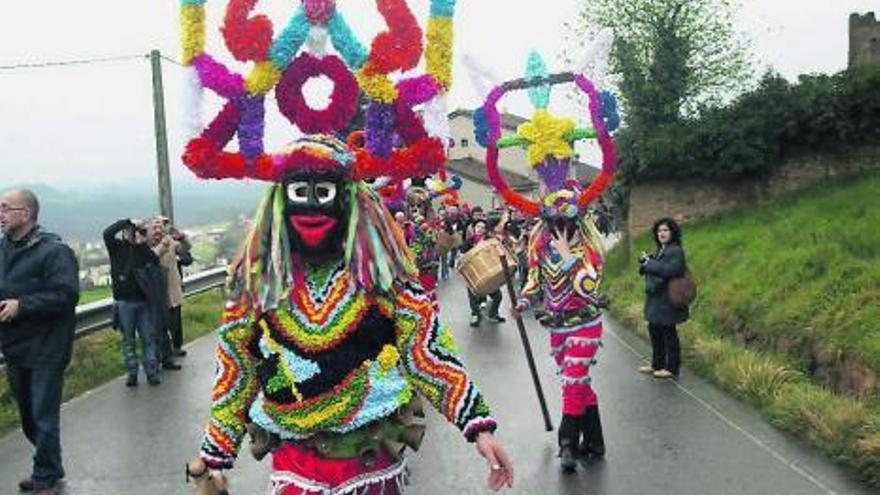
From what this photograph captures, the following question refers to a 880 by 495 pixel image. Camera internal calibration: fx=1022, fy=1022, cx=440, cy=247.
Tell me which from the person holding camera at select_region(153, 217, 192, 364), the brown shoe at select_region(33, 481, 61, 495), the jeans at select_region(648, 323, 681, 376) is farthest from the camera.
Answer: the person holding camera at select_region(153, 217, 192, 364)

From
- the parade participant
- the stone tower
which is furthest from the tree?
the parade participant

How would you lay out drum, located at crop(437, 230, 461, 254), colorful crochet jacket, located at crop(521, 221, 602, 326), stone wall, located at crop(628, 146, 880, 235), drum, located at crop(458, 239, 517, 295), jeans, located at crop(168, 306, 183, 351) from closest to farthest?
colorful crochet jacket, located at crop(521, 221, 602, 326) → drum, located at crop(458, 239, 517, 295) → jeans, located at crop(168, 306, 183, 351) → drum, located at crop(437, 230, 461, 254) → stone wall, located at crop(628, 146, 880, 235)

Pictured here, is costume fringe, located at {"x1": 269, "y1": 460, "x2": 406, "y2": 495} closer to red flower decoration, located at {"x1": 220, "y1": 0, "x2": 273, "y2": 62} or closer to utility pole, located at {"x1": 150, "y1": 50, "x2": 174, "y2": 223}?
red flower decoration, located at {"x1": 220, "y1": 0, "x2": 273, "y2": 62}

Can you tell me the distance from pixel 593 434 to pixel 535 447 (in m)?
0.57

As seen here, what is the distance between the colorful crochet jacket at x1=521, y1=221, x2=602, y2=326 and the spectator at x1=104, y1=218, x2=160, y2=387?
5.08 metres

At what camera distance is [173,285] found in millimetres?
12164

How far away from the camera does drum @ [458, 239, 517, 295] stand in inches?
326

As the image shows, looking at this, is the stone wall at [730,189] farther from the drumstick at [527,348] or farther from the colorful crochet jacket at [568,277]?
the colorful crochet jacket at [568,277]

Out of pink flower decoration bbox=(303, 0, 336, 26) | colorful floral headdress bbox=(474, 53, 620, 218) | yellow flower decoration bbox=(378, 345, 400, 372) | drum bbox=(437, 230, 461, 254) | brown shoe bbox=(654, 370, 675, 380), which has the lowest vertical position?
brown shoe bbox=(654, 370, 675, 380)

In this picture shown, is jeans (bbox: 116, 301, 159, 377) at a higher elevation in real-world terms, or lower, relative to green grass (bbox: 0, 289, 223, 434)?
higher

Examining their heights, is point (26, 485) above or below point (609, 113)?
below

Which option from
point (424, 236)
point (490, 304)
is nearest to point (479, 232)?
point (490, 304)

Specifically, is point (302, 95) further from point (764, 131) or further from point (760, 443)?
point (764, 131)

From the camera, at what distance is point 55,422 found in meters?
6.70
